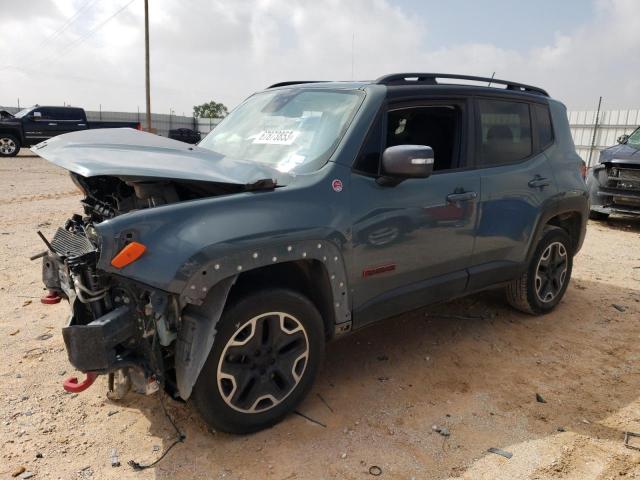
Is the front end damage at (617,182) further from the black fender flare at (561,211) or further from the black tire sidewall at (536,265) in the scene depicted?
the black tire sidewall at (536,265)

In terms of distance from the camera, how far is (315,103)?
135 inches

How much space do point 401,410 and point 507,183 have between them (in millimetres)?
1907

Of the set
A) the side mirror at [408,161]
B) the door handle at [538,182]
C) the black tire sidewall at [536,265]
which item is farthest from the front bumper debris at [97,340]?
the black tire sidewall at [536,265]

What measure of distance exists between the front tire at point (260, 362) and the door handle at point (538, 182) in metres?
2.28

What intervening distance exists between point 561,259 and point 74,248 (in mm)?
4038

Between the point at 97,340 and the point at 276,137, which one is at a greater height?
the point at 276,137

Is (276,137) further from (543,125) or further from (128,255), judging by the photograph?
(543,125)

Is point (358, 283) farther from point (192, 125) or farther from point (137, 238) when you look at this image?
point (192, 125)

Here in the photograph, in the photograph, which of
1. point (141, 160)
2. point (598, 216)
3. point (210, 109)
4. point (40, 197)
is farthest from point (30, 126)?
point (210, 109)

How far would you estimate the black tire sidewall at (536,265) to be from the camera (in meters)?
4.42

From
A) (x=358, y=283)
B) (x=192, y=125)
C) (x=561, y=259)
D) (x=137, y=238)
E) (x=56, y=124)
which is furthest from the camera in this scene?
(x=192, y=125)

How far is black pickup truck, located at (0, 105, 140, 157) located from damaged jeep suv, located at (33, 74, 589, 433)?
1848cm

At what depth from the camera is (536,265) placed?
4453mm

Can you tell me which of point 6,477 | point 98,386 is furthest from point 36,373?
point 6,477
